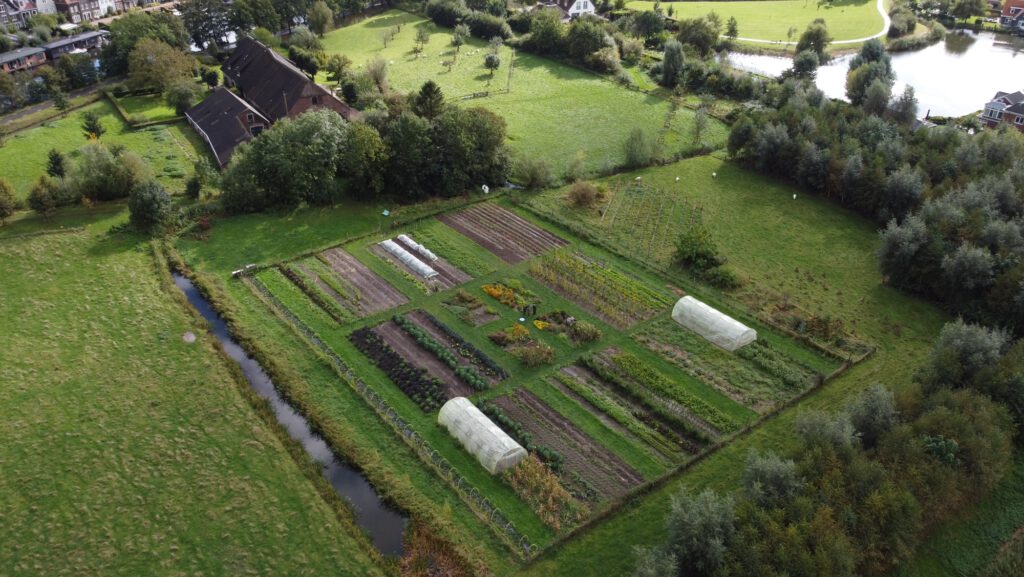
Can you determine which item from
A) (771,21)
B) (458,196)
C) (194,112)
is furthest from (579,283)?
(771,21)

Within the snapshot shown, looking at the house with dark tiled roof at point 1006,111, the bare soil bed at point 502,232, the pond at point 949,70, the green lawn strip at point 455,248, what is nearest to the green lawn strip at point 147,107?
the green lawn strip at point 455,248

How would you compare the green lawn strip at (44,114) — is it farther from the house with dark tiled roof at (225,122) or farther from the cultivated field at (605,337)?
the cultivated field at (605,337)

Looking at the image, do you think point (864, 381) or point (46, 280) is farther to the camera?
point (46, 280)

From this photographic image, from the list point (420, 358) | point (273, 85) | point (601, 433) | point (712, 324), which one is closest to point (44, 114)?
point (273, 85)

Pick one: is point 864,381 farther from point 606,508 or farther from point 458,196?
point 458,196

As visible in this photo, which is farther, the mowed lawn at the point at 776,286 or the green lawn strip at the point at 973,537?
the mowed lawn at the point at 776,286

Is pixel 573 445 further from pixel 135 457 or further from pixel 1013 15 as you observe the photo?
pixel 1013 15
